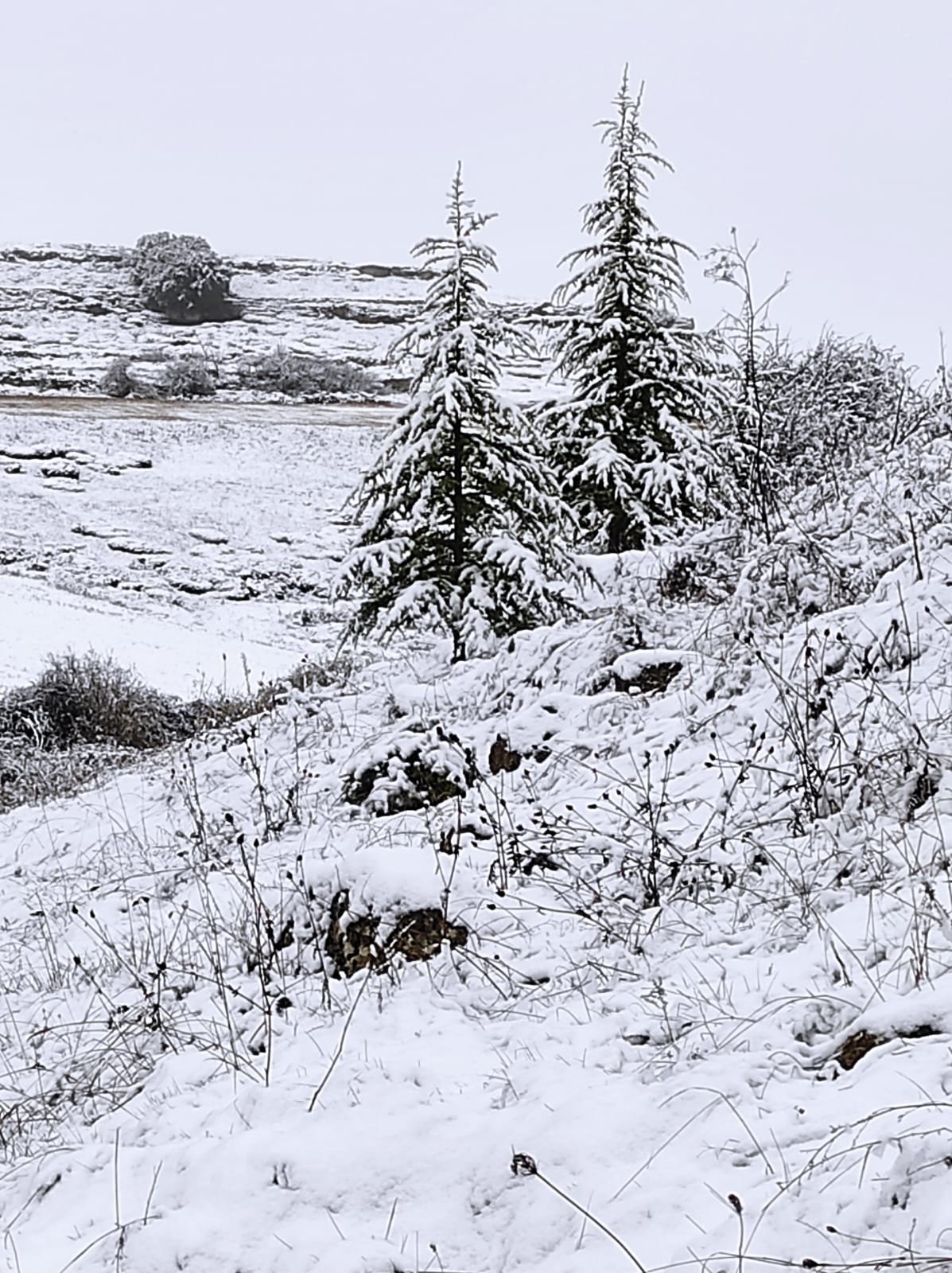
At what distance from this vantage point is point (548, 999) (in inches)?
139

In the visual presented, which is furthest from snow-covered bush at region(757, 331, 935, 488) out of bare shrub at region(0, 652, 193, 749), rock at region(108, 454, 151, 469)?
rock at region(108, 454, 151, 469)

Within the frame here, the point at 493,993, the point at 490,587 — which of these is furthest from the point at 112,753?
the point at 493,993

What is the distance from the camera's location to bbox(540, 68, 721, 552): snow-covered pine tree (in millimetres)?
12680

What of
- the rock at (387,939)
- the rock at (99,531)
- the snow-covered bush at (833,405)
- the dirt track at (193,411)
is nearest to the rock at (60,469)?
the rock at (99,531)

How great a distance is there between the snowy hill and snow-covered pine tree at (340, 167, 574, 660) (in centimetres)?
2961

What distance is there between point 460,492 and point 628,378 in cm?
389

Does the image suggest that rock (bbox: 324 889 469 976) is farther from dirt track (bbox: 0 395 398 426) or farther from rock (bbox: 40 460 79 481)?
dirt track (bbox: 0 395 398 426)

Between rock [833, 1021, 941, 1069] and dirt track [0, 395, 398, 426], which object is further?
dirt track [0, 395, 398, 426]

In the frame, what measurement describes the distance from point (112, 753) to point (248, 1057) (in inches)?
391

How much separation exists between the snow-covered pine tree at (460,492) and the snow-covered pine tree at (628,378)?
91.0 inches

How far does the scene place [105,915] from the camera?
5.84 m

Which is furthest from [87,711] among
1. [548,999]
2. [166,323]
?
[166,323]

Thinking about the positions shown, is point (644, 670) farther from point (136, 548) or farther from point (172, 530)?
point (172, 530)

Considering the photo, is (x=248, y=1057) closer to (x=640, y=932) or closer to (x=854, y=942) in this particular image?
(x=640, y=932)
